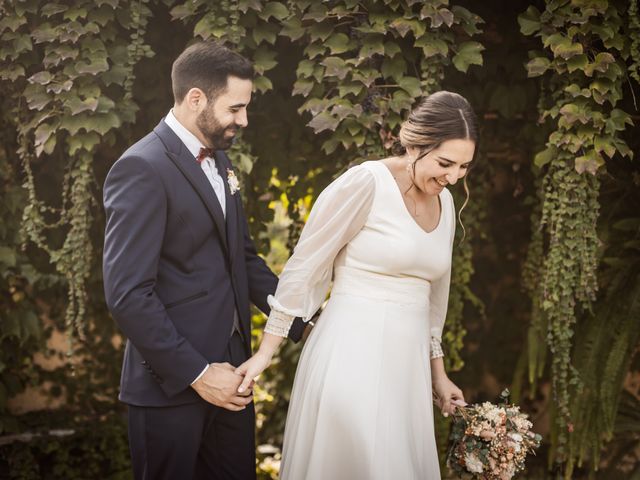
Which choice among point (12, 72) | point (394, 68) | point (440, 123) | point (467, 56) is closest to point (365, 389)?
point (440, 123)

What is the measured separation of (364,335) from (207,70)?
3.44 ft

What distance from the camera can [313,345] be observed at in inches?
98.4

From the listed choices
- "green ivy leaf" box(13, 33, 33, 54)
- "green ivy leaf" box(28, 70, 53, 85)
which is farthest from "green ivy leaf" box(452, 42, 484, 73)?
"green ivy leaf" box(13, 33, 33, 54)

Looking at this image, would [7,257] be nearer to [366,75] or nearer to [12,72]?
[12,72]

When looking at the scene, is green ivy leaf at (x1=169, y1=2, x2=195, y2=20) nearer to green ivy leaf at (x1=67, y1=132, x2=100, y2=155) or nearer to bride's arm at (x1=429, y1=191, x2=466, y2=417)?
green ivy leaf at (x1=67, y1=132, x2=100, y2=155)

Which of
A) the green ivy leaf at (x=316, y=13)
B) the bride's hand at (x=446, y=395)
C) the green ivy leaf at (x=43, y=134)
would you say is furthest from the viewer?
the green ivy leaf at (x=43, y=134)

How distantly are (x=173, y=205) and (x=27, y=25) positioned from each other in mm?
1469

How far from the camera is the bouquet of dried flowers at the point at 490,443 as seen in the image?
90.0 inches

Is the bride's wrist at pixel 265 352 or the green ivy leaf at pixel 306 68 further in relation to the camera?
the green ivy leaf at pixel 306 68

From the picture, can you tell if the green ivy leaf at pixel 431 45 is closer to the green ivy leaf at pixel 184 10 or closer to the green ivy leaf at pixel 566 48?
the green ivy leaf at pixel 566 48

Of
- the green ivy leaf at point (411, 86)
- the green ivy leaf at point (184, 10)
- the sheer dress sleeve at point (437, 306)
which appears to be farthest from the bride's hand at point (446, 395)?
the green ivy leaf at point (184, 10)

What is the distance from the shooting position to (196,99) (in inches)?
95.1

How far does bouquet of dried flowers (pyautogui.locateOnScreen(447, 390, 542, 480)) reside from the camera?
90.0 inches

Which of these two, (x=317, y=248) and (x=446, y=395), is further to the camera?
(x=446, y=395)
